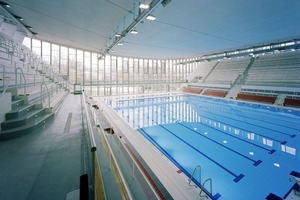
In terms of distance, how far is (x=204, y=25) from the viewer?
825 cm

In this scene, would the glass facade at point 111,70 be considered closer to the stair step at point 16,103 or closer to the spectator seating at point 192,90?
the spectator seating at point 192,90

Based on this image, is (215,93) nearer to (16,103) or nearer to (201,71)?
Answer: (201,71)

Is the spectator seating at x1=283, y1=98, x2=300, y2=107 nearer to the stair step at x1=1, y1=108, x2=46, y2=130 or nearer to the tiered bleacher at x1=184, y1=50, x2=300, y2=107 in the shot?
the tiered bleacher at x1=184, y1=50, x2=300, y2=107

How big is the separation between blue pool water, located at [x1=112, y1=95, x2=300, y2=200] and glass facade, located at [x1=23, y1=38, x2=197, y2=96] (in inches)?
393

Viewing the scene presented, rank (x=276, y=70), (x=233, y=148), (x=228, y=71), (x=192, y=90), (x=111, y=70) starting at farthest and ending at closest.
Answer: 1. (x=192, y=90)
2. (x=228, y=71)
3. (x=111, y=70)
4. (x=276, y=70)
5. (x=233, y=148)

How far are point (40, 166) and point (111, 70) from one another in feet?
59.6

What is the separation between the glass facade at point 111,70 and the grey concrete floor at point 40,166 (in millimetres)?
11942

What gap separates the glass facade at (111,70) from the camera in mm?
14766

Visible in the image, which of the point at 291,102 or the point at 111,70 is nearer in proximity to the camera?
the point at 291,102

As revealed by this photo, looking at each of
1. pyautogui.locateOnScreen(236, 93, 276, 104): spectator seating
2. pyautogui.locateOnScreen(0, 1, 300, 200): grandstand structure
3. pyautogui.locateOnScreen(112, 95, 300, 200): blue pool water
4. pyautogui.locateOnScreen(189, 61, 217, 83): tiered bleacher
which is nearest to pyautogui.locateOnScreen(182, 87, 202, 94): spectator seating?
pyautogui.locateOnScreen(0, 1, 300, 200): grandstand structure

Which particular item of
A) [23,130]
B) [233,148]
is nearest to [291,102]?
[233,148]

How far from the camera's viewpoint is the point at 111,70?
19156 millimetres

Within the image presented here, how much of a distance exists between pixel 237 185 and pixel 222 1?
6.37m

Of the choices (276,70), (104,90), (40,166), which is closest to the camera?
(40,166)
